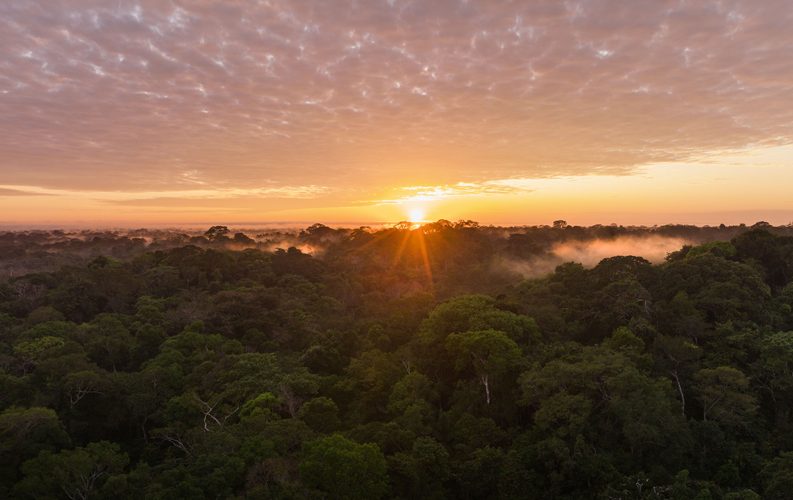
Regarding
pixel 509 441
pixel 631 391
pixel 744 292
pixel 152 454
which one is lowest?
pixel 152 454

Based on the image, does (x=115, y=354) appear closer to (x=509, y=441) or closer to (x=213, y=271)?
(x=213, y=271)

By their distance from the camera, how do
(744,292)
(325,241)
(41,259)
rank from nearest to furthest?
(744,292)
(41,259)
(325,241)

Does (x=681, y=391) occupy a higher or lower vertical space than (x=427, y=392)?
higher

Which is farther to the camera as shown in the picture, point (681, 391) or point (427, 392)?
point (427, 392)

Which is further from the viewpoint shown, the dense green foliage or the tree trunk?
the tree trunk

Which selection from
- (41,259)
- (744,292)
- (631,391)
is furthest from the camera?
(41,259)

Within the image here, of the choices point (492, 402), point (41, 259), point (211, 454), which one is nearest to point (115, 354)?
point (211, 454)

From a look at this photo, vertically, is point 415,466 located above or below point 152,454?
above

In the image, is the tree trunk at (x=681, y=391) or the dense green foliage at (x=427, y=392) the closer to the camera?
the dense green foliage at (x=427, y=392)
